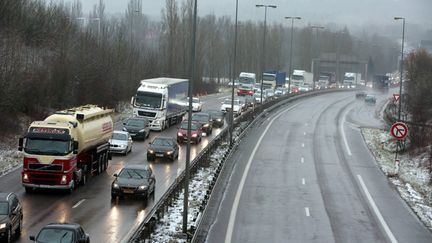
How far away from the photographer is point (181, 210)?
89.7 feet

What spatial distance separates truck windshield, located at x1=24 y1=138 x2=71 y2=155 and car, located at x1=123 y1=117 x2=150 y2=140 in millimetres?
20038

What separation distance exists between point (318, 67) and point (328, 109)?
3443 inches

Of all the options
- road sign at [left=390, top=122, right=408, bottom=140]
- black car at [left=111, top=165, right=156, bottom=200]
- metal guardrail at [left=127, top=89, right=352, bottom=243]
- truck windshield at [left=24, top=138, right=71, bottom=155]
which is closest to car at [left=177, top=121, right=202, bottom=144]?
metal guardrail at [left=127, top=89, right=352, bottom=243]

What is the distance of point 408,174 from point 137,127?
724 inches

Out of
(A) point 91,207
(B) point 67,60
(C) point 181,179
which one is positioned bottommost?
(A) point 91,207

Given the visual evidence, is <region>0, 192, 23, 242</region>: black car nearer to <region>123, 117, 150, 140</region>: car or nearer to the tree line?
the tree line

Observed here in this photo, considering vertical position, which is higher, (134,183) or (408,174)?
(134,183)

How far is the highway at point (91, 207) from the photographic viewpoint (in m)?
23.6

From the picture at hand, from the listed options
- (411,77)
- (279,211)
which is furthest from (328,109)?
(279,211)

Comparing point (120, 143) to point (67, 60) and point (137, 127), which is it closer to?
point (137, 127)

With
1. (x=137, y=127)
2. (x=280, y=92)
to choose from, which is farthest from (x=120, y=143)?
(x=280, y=92)

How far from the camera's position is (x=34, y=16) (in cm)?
6762

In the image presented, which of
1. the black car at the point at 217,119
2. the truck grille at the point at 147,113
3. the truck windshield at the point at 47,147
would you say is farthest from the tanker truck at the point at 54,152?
the black car at the point at 217,119

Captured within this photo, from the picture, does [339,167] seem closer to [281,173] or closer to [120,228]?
[281,173]
